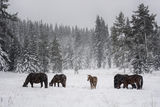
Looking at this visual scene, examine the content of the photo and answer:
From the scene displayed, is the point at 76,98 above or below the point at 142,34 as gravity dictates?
below

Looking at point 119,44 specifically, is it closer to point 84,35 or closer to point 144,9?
point 144,9

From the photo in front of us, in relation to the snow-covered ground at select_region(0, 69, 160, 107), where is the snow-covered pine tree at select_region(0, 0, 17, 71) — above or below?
above

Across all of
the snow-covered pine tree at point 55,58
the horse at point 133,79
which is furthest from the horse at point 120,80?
the snow-covered pine tree at point 55,58

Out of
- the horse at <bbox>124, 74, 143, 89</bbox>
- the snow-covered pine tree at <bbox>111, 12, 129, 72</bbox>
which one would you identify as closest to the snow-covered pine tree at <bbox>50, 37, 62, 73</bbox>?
the snow-covered pine tree at <bbox>111, 12, 129, 72</bbox>

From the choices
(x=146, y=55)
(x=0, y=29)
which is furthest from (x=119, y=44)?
(x=0, y=29)

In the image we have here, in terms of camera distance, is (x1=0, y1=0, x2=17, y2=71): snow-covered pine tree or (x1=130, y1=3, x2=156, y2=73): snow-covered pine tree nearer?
(x1=0, y1=0, x2=17, y2=71): snow-covered pine tree

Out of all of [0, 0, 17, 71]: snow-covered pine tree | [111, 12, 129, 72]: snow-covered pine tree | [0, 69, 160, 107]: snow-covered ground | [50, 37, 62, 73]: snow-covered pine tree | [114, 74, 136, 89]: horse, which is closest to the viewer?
[0, 69, 160, 107]: snow-covered ground

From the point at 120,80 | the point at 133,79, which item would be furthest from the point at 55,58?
the point at 133,79

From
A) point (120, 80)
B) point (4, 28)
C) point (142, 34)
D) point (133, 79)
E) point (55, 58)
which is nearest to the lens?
point (133, 79)

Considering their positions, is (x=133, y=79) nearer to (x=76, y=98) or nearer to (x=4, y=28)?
(x=76, y=98)

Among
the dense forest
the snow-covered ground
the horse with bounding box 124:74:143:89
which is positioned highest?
the dense forest

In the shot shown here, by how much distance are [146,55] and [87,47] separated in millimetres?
101650

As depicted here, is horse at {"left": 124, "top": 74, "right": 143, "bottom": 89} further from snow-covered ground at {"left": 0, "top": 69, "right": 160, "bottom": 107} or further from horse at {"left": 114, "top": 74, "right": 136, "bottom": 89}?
snow-covered ground at {"left": 0, "top": 69, "right": 160, "bottom": 107}

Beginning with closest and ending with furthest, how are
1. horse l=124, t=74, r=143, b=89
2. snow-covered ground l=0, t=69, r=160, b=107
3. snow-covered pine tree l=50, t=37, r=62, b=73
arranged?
1. snow-covered ground l=0, t=69, r=160, b=107
2. horse l=124, t=74, r=143, b=89
3. snow-covered pine tree l=50, t=37, r=62, b=73
